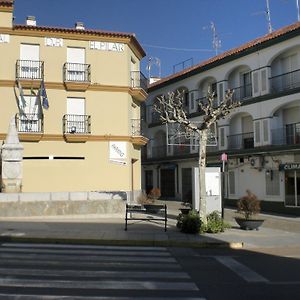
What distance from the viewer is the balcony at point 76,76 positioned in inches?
1223

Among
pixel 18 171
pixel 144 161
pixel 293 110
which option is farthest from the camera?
pixel 144 161

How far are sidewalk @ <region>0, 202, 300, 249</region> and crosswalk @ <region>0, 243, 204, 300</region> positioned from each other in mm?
1076

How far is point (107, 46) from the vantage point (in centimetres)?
3219

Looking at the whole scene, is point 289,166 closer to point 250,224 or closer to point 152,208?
point 152,208

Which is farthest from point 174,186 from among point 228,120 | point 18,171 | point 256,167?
point 18,171

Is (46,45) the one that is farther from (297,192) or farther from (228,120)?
(297,192)

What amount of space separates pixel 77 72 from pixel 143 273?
927 inches

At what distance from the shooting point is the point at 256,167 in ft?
101

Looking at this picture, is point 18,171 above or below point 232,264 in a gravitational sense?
above

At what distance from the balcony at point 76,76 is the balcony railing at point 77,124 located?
6.14ft

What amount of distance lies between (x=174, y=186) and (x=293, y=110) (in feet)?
52.1

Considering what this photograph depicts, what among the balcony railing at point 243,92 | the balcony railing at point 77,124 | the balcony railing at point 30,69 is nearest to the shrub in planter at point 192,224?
the balcony railing at point 77,124

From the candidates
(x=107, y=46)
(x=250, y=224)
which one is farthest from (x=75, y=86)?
(x=250, y=224)

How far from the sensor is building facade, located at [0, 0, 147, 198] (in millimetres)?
30578
